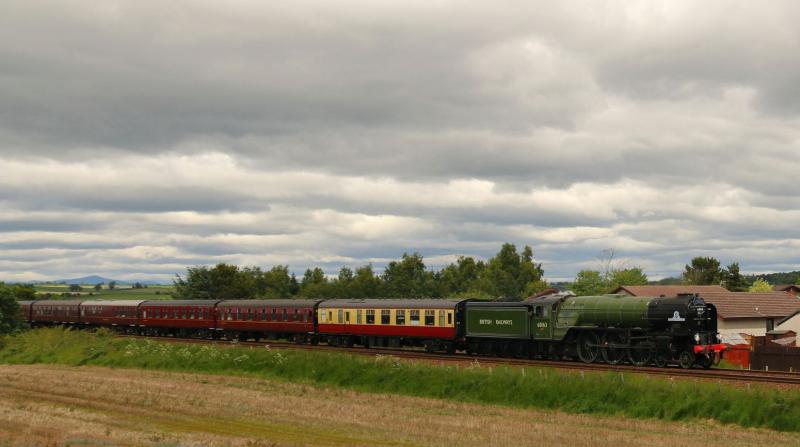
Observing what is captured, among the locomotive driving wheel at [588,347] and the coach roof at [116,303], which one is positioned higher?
the coach roof at [116,303]

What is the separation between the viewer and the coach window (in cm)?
5184

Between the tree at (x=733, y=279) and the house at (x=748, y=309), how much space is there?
213 feet

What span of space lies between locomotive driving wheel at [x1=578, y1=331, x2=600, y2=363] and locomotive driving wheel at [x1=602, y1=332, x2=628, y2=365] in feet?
1.66

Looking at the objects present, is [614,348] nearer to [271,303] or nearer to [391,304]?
[391,304]

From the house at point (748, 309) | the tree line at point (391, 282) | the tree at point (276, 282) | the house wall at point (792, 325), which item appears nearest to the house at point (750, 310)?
the house at point (748, 309)

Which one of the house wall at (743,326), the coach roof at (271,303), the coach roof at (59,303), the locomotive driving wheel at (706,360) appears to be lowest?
the house wall at (743,326)

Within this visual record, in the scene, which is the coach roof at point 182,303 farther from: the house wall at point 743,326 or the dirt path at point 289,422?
the house wall at point 743,326

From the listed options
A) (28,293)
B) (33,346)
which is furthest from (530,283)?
(33,346)

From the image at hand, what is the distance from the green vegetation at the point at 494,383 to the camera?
27.9 m

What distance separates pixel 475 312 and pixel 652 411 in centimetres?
2163

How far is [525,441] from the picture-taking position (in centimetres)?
2266

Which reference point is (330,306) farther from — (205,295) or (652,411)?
(205,295)

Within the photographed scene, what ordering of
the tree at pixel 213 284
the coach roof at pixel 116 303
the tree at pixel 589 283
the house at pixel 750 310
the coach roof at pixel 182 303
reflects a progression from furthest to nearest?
the tree at pixel 589 283 < the tree at pixel 213 284 < the coach roof at pixel 116 303 < the house at pixel 750 310 < the coach roof at pixel 182 303

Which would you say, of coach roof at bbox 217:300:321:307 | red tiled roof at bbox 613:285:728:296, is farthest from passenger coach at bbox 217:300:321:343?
red tiled roof at bbox 613:285:728:296
